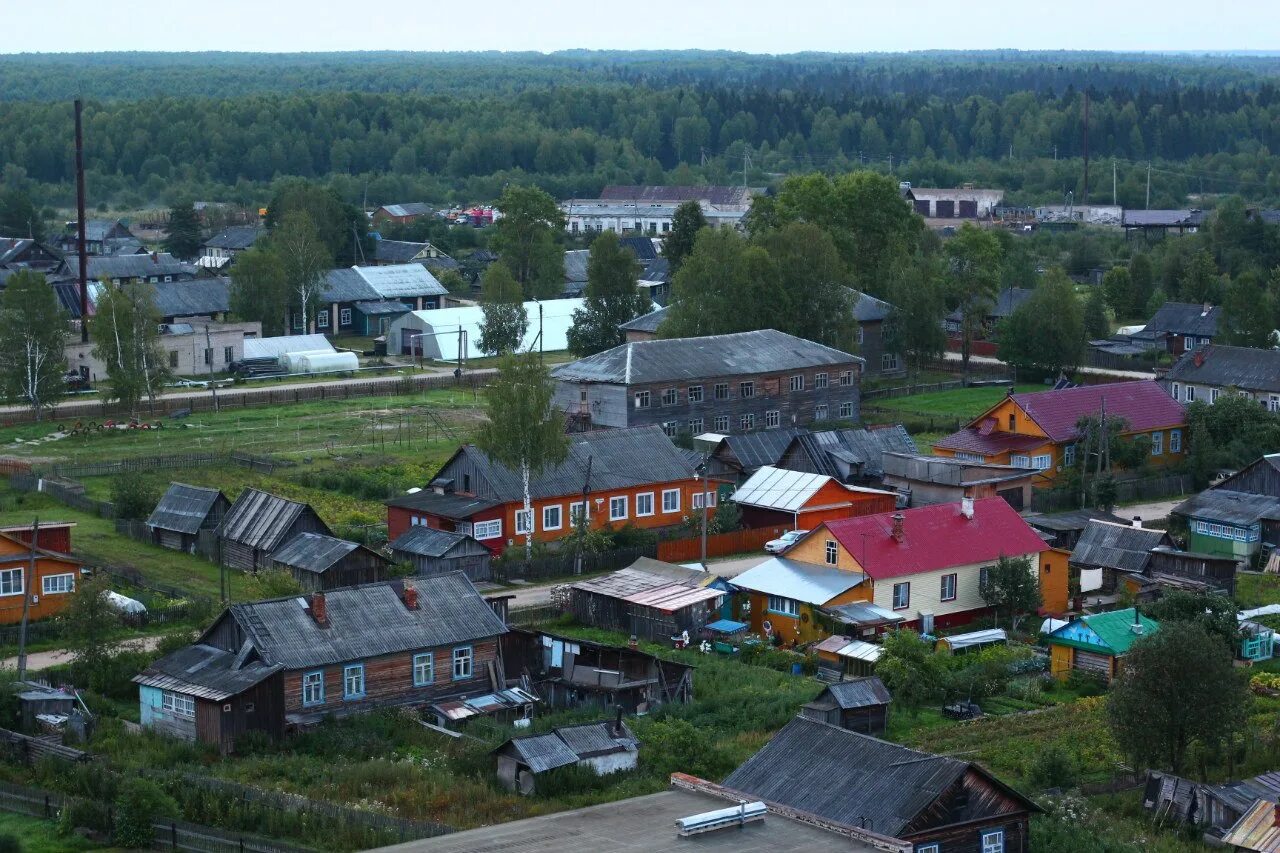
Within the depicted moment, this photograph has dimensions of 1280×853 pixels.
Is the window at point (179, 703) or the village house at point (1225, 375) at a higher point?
the village house at point (1225, 375)

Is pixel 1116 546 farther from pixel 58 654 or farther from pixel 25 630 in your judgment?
pixel 25 630

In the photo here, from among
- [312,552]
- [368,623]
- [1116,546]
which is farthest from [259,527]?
[1116,546]

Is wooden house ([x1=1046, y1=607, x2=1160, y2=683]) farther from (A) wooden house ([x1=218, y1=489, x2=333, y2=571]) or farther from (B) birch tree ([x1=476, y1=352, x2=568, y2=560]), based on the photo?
(A) wooden house ([x1=218, y1=489, x2=333, y2=571])

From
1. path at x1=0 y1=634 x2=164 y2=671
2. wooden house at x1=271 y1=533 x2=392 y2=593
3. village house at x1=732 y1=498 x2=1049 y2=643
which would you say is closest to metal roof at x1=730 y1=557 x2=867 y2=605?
village house at x1=732 y1=498 x2=1049 y2=643

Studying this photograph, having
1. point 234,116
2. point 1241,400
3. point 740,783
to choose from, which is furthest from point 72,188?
point 740,783

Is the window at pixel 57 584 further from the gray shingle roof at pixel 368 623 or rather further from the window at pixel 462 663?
the window at pixel 462 663

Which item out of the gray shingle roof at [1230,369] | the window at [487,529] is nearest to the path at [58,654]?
the window at [487,529]
